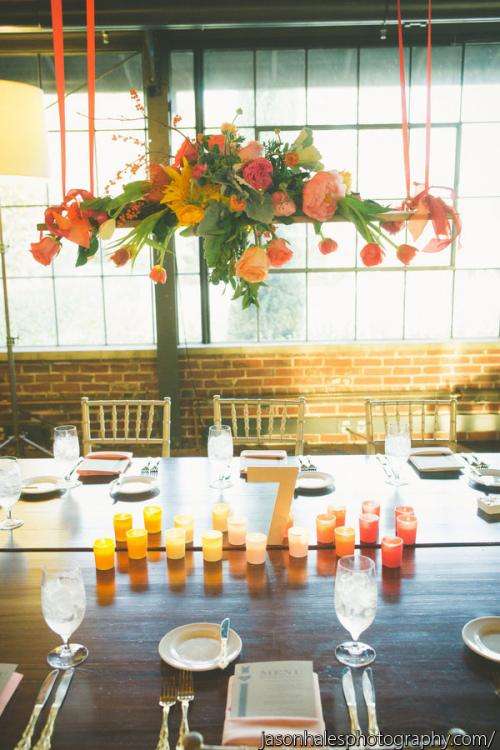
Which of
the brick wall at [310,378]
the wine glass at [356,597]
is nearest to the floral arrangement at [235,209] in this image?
the wine glass at [356,597]

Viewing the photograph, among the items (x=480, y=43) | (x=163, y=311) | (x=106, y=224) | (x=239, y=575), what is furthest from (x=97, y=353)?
(x=480, y=43)

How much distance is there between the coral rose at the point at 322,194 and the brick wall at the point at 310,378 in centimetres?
247

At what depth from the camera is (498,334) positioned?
4.31m

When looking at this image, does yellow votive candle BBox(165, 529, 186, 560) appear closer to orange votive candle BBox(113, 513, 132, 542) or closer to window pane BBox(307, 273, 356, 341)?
orange votive candle BBox(113, 513, 132, 542)

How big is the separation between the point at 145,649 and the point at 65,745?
0.26 meters

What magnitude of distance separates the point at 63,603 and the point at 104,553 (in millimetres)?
383

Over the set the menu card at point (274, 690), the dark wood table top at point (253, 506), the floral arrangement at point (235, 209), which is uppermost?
the floral arrangement at point (235, 209)

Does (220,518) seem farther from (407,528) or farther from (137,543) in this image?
(407,528)

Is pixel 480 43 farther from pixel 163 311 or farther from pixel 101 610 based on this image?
pixel 101 610

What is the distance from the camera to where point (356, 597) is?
113 centimetres

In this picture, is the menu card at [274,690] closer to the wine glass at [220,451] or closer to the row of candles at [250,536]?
the row of candles at [250,536]

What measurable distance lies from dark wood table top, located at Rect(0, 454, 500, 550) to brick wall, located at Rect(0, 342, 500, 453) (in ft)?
6.18

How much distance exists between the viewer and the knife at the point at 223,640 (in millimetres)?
1132

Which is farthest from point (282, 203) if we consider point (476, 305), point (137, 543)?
point (476, 305)
